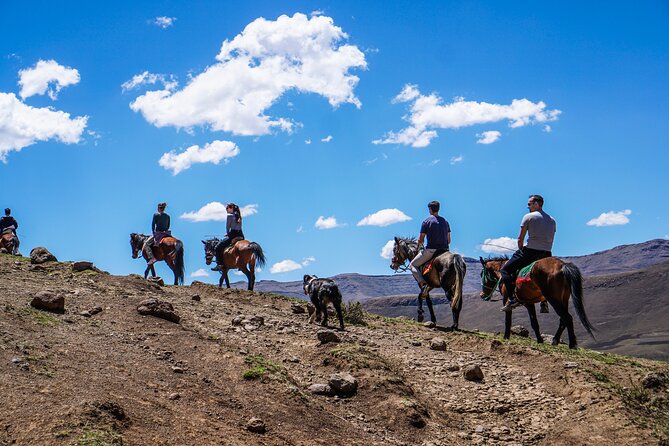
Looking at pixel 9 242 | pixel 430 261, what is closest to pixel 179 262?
pixel 9 242

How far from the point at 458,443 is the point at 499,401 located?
1654 mm

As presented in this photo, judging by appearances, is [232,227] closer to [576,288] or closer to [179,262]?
[179,262]

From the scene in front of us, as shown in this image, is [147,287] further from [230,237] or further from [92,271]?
[230,237]

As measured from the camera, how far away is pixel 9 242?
26.3m

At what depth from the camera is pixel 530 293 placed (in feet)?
44.7

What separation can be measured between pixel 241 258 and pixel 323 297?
8504 mm

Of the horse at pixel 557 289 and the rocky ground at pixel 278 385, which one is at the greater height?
the horse at pixel 557 289

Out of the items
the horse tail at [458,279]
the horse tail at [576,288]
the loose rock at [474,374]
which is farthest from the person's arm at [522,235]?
the loose rock at [474,374]

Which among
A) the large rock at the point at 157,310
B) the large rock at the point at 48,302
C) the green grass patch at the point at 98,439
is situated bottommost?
the green grass patch at the point at 98,439

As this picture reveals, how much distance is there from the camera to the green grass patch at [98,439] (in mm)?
6133

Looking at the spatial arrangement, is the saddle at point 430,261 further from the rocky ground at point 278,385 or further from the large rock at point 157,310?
the large rock at point 157,310

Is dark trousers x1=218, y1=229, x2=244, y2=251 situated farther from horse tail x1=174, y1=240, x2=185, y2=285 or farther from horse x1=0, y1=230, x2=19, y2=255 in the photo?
horse x1=0, y1=230, x2=19, y2=255

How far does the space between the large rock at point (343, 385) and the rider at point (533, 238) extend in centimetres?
583

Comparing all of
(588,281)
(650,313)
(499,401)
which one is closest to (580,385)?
(499,401)
